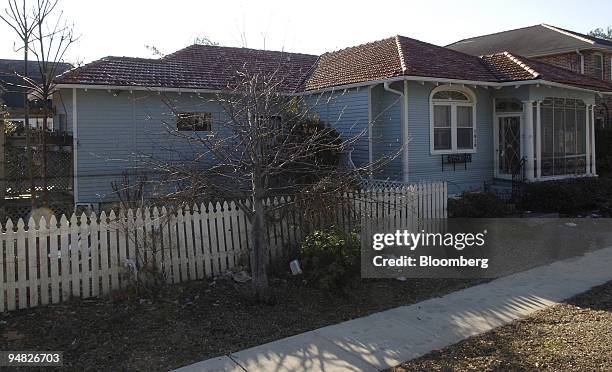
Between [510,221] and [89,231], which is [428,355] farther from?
[510,221]

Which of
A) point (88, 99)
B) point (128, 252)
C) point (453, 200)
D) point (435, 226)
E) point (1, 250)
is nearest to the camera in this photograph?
point (1, 250)

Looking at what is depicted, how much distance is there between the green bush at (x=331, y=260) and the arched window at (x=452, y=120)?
7.71 metres

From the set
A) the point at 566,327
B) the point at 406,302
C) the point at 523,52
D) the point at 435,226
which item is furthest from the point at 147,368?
the point at 523,52

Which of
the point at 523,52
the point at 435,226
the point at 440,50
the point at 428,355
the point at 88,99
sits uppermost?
the point at 523,52

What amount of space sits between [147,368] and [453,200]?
333 inches

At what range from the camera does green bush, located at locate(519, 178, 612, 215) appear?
44.4ft

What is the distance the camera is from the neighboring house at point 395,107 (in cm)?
1316

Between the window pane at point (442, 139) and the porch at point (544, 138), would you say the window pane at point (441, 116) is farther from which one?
the porch at point (544, 138)

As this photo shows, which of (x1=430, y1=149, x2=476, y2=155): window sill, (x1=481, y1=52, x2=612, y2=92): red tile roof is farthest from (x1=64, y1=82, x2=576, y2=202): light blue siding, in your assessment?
(x1=481, y1=52, x2=612, y2=92): red tile roof

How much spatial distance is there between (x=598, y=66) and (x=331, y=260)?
22103mm

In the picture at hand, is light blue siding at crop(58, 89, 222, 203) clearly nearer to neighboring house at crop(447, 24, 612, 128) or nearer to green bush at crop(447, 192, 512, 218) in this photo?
green bush at crop(447, 192, 512, 218)

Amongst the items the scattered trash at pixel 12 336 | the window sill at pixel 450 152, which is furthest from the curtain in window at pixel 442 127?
the scattered trash at pixel 12 336

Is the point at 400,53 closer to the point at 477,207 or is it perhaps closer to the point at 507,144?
the point at 507,144

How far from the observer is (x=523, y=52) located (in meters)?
24.2
